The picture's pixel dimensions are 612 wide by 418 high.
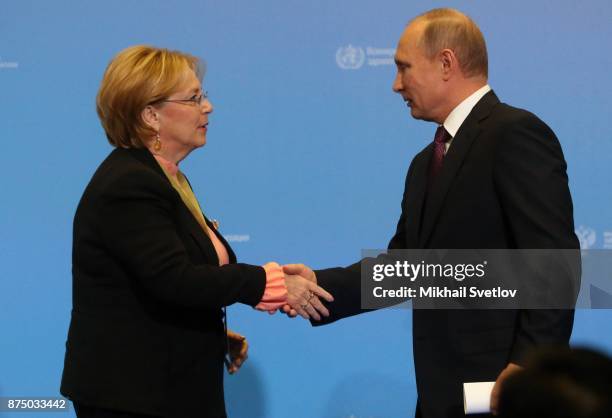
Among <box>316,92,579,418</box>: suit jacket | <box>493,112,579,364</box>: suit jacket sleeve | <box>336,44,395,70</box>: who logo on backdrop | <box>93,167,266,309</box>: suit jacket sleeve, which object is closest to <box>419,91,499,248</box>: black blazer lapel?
<box>316,92,579,418</box>: suit jacket

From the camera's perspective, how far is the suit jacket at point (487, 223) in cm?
196

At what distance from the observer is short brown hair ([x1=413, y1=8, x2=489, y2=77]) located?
7.50 ft

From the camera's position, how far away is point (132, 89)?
2168 millimetres

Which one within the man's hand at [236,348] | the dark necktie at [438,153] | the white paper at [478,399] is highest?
the dark necktie at [438,153]

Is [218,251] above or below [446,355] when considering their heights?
above

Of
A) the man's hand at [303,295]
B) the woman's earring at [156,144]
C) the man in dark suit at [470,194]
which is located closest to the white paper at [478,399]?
the man in dark suit at [470,194]

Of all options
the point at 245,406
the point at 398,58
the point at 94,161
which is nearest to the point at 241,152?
the point at 94,161

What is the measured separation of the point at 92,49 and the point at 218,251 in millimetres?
1718

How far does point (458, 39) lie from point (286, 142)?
4.85 feet

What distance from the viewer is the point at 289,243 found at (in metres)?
3.68

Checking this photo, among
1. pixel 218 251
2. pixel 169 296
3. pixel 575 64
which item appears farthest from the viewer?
pixel 575 64

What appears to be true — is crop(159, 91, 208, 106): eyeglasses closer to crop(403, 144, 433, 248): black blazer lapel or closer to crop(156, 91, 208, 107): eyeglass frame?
crop(156, 91, 208, 107): eyeglass frame

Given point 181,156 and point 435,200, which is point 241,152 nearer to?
point 181,156

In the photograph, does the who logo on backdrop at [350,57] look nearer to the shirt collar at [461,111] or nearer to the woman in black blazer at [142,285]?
the shirt collar at [461,111]
